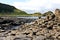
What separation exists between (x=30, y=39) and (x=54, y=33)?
24.6 ft

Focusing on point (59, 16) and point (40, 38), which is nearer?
point (40, 38)

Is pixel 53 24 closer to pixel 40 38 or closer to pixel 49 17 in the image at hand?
pixel 49 17

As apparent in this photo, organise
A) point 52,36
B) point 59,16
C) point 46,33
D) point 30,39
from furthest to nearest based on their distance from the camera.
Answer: point 59,16
point 46,33
point 52,36
point 30,39

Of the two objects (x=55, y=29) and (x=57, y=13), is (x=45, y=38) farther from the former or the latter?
(x=57, y=13)

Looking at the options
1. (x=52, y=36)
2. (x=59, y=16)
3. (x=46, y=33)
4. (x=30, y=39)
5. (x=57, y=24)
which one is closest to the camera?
(x=30, y=39)

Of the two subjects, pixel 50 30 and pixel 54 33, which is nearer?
pixel 54 33

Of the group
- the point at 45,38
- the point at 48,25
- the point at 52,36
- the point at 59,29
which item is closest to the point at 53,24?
the point at 48,25

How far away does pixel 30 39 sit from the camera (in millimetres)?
40031

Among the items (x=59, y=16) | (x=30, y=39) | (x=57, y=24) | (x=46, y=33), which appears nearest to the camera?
(x=30, y=39)

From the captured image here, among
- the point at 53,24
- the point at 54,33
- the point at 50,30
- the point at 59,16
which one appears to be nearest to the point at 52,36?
the point at 54,33

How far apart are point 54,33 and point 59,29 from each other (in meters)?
1.87

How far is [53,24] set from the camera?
5219 cm

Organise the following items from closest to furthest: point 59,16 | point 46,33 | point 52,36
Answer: point 52,36 < point 46,33 < point 59,16

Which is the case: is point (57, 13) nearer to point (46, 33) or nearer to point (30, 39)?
point (46, 33)
